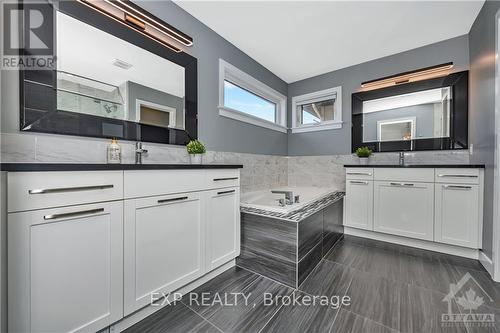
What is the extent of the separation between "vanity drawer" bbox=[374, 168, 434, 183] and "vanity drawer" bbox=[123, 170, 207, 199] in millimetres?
2138

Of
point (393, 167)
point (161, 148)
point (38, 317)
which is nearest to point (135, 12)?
point (161, 148)

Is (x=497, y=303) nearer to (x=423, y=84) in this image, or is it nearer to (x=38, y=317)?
(x=423, y=84)

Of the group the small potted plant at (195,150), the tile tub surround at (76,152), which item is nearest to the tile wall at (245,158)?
the tile tub surround at (76,152)

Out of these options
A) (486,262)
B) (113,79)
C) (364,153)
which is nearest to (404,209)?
(486,262)

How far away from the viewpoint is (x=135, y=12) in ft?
4.95

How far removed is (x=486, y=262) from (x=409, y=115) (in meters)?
1.80

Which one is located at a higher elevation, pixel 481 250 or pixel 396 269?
pixel 481 250

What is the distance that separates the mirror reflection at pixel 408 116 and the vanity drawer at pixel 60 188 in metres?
3.15

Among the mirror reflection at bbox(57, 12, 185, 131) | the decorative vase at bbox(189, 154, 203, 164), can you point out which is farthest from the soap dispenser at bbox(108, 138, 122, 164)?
the decorative vase at bbox(189, 154, 203, 164)

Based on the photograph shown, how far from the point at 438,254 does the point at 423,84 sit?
2.08 metres

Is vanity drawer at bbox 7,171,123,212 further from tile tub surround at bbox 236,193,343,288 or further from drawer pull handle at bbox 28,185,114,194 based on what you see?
tile tub surround at bbox 236,193,343,288

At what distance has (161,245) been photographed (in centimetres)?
125

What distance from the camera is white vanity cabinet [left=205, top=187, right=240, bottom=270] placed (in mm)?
1560

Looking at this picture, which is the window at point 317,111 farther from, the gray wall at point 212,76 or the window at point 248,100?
the gray wall at point 212,76
